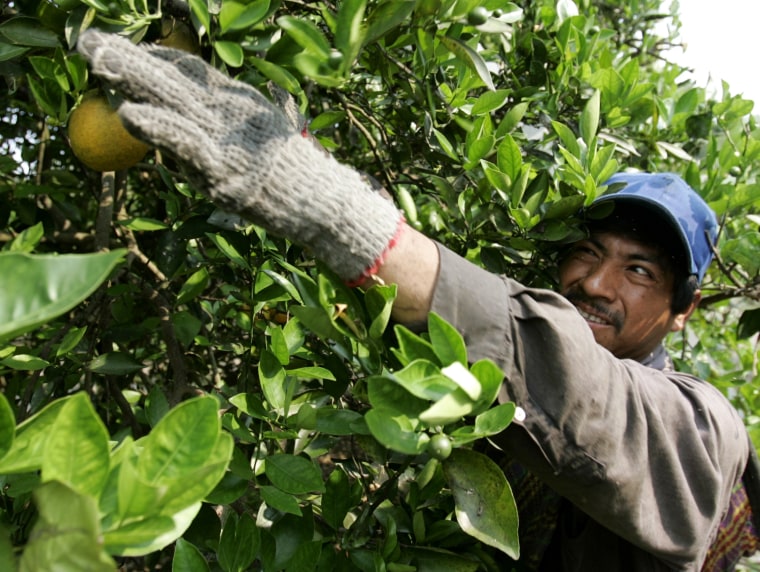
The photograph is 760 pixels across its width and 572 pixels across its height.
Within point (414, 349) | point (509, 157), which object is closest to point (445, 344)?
point (414, 349)

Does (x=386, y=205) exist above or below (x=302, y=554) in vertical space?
above

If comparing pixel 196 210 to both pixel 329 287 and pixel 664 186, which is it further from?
pixel 664 186

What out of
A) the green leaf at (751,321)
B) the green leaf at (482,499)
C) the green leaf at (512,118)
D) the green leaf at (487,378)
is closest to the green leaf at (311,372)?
the green leaf at (482,499)

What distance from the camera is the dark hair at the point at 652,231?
5.67 ft

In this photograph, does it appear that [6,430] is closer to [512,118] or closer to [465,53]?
[465,53]

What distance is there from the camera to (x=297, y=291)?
3.61 ft

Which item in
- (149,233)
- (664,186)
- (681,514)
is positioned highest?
(664,186)

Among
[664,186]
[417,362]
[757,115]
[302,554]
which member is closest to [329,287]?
[417,362]

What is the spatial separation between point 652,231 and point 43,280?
155 centimetres

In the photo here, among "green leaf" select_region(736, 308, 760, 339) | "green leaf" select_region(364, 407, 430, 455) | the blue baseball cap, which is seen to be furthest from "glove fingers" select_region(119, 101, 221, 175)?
"green leaf" select_region(736, 308, 760, 339)

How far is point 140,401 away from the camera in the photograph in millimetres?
1969

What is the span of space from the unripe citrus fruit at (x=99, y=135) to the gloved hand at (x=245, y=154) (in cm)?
23

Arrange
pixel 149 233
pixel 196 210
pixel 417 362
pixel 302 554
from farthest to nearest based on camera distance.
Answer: pixel 149 233 → pixel 196 210 → pixel 302 554 → pixel 417 362

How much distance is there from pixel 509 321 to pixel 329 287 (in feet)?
0.92
